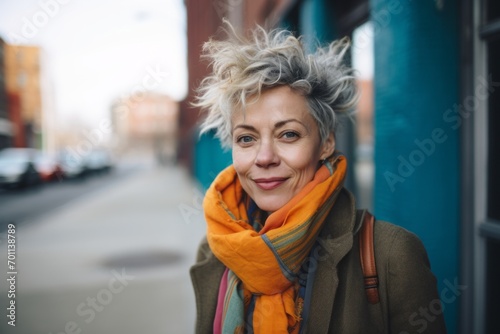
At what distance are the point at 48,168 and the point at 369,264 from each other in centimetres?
2510

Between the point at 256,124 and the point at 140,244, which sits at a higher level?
the point at 256,124

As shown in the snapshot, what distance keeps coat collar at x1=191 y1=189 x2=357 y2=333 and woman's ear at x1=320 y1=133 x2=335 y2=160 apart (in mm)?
191

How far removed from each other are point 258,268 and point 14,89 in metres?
44.5

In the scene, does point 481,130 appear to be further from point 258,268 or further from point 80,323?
point 80,323

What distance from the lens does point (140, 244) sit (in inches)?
307

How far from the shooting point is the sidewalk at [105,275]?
14.0ft

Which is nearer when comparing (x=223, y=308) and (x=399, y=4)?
(x=223, y=308)

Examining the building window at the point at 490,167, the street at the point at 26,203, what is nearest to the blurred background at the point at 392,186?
the building window at the point at 490,167

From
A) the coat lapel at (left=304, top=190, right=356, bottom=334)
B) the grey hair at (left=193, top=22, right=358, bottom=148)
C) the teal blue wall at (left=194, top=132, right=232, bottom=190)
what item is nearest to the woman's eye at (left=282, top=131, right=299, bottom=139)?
the grey hair at (left=193, top=22, right=358, bottom=148)

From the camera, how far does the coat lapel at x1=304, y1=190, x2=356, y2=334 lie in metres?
1.60

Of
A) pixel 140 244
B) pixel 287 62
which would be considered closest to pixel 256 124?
pixel 287 62

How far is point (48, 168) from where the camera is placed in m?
23.5

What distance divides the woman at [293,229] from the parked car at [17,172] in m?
19.8

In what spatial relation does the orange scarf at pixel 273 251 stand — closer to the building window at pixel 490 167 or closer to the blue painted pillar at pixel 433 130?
the blue painted pillar at pixel 433 130
